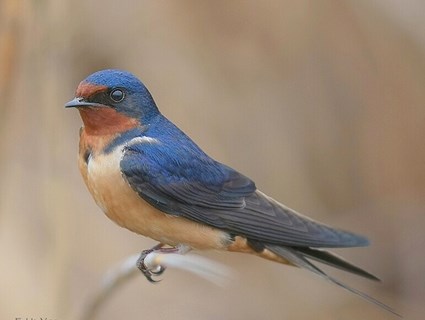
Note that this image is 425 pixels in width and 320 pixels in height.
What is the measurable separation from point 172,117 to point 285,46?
534 millimetres

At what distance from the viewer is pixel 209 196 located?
126 cm

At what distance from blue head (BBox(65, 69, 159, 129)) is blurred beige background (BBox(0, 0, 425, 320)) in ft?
2.56

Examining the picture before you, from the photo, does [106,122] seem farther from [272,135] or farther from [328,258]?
[272,135]

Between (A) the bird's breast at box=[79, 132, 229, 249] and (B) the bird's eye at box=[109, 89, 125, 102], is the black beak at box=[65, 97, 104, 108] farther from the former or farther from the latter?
(A) the bird's breast at box=[79, 132, 229, 249]

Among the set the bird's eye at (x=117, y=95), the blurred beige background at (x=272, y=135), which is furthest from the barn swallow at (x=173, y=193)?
the blurred beige background at (x=272, y=135)

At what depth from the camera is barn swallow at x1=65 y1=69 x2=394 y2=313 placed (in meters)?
1.09

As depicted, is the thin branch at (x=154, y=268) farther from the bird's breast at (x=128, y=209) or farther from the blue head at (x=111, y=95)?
the blue head at (x=111, y=95)

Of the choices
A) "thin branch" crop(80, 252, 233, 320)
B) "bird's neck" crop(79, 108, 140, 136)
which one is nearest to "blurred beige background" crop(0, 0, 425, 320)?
"thin branch" crop(80, 252, 233, 320)

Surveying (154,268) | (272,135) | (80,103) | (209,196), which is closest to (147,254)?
(154,268)

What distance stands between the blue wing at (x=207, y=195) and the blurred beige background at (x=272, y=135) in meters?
0.67

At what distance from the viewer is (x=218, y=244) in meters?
1.21

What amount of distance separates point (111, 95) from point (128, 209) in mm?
197

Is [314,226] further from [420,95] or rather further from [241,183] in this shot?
[420,95]

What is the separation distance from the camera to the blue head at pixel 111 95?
1.00 m
